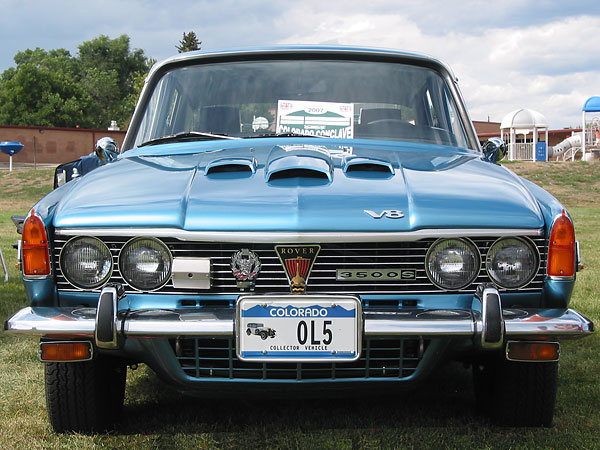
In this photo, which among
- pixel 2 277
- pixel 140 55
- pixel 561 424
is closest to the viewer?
pixel 561 424

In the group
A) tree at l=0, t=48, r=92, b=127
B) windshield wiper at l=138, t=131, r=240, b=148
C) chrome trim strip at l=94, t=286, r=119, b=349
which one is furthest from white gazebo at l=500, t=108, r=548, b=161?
tree at l=0, t=48, r=92, b=127

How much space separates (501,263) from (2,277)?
5.93 metres

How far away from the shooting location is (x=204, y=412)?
10.7ft

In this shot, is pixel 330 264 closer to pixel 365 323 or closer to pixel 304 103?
pixel 365 323

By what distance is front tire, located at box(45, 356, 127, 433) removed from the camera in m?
2.77

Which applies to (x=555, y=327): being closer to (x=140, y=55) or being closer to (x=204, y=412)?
(x=204, y=412)

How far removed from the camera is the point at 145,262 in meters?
2.53

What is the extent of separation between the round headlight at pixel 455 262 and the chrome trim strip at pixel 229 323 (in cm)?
13

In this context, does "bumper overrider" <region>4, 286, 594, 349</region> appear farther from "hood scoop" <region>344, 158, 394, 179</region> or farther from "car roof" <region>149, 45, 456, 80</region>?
"car roof" <region>149, 45, 456, 80</region>

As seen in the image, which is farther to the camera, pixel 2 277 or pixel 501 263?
pixel 2 277

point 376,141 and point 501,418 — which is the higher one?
point 376,141

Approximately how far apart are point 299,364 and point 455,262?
0.65 meters

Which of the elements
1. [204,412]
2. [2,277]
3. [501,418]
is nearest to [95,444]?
[204,412]

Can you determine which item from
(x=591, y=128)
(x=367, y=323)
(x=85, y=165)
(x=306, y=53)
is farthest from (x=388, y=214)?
(x=591, y=128)
